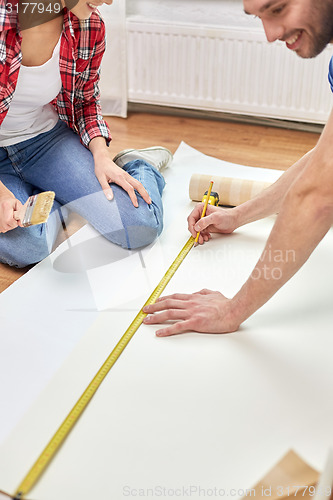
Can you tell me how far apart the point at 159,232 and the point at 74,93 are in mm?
594

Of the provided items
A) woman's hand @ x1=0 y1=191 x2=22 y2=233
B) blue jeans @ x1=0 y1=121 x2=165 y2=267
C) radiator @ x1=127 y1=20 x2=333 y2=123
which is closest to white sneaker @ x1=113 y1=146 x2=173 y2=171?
blue jeans @ x1=0 y1=121 x2=165 y2=267

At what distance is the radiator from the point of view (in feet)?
10.3

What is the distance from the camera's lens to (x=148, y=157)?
2492 millimetres

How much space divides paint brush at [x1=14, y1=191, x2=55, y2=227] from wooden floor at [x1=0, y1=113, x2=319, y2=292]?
1.24 metres

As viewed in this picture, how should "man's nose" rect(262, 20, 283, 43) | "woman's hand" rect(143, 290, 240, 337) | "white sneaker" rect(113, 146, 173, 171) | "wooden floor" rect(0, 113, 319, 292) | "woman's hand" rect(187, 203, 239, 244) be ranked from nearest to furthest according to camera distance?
"man's nose" rect(262, 20, 283, 43)
"woman's hand" rect(143, 290, 240, 337)
"woman's hand" rect(187, 203, 239, 244)
"white sneaker" rect(113, 146, 173, 171)
"wooden floor" rect(0, 113, 319, 292)

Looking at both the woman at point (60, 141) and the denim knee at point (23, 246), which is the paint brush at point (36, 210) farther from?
the denim knee at point (23, 246)

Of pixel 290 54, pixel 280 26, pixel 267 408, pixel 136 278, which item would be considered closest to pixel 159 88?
pixel 290 54

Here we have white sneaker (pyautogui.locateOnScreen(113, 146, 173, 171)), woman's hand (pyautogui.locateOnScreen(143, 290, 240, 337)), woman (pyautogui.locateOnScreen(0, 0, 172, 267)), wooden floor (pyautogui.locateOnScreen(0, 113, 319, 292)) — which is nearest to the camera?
woman's hand (pyautogui.locateOnScreen(143, 290, 240, 337))

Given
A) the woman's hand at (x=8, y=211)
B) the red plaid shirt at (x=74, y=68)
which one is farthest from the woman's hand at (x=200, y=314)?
the red plaid shirt at (x=74, y=68)

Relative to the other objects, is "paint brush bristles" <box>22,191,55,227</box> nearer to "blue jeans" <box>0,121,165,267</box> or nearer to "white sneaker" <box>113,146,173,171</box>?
"blue jeans" <box>0,121,165,267</box>

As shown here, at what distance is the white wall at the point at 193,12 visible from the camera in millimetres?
3238

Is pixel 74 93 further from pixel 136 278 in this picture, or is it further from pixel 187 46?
pixel 187 46

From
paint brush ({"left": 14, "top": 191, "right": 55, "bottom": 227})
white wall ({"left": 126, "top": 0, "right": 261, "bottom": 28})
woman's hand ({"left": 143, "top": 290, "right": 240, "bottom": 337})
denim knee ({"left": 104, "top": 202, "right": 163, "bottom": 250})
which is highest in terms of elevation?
white wall ({"left": 126, "top": 0, "right": 261, "bottom": 28})

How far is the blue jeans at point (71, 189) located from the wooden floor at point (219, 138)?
32.9 inches
